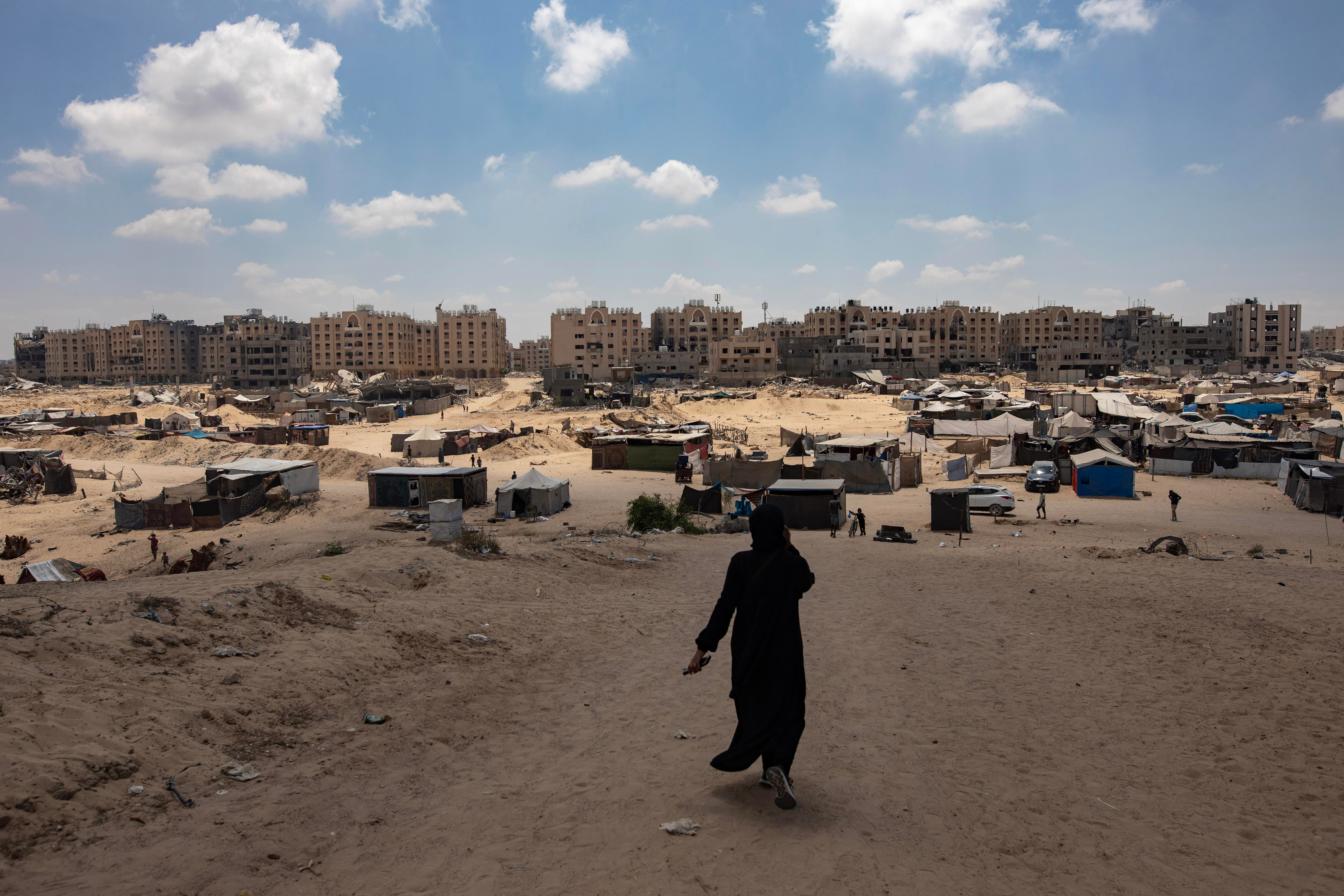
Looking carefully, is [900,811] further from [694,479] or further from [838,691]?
[694,479]

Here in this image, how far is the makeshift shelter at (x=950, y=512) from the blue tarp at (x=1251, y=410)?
4047 centimetres

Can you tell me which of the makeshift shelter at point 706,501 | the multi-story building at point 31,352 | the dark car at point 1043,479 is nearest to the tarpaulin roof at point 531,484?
the makeshift shelter at point 706,501

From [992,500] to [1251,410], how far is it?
3875 centimetres

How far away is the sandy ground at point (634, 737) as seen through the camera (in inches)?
169

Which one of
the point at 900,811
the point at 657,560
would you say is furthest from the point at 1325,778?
the point at 657,560

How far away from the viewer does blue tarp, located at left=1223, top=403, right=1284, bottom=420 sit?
48.7m

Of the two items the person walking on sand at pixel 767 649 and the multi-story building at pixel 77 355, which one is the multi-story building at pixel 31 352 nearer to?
the multi-story building at pixel 77 355

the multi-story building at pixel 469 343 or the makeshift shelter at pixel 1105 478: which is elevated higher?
the multi-story building at pixel 469 343

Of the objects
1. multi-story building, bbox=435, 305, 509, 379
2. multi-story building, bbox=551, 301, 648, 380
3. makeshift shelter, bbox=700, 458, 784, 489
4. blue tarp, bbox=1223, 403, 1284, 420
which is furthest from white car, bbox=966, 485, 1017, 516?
multi-story building, bbox=435, 305, 509, 379

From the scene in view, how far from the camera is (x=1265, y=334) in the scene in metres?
125

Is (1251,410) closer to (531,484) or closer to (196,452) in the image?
(531,484)

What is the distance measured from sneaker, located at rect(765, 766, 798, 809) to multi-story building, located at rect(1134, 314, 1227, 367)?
139750mm

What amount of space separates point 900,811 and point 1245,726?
4.13 meters

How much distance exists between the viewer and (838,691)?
773 centimetres
